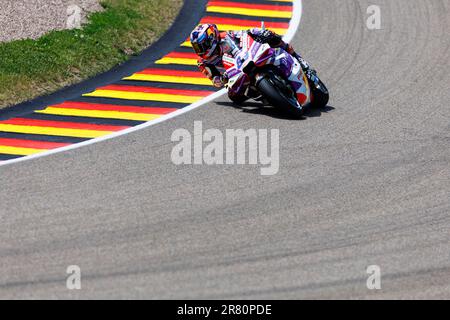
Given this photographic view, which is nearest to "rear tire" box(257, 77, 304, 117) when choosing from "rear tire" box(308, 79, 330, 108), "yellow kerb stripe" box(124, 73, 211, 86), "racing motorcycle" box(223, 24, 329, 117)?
"racing motorcycle" box(223, 24, 329, 117)

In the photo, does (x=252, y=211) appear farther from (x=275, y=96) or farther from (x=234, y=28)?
(x=234, y=28)

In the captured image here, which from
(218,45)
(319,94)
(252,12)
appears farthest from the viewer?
(252,12)

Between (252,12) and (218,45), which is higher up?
(252,12)

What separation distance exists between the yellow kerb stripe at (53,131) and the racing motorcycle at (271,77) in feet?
7.57

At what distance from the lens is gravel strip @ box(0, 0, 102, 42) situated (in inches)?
742

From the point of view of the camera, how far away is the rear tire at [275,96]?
15.6 m

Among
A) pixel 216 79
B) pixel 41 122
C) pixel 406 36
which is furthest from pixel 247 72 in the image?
pixel 406 36

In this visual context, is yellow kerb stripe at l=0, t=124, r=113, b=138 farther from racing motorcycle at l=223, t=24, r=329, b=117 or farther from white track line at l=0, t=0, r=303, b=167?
racing motorcycle at l=223, t=24, r=329, b=117

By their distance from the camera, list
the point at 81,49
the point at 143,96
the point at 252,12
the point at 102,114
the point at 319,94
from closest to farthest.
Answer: the point at 319,94 < the point at 102,114 < the point at 143,96 < the point at 81,49 < the point at 252,12

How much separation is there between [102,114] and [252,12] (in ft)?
19.3

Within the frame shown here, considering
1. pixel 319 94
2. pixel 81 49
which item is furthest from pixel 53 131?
pixel 319 94

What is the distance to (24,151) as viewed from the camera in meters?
14.7

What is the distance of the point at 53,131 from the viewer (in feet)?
51.4

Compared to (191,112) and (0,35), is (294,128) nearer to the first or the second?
(191,112)
